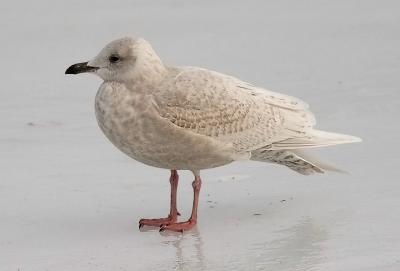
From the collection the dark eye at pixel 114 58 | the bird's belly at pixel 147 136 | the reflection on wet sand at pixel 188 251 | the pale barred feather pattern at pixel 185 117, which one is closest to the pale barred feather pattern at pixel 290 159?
the pale barred feather pattern at pixel 185 117

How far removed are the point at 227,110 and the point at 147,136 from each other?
633 millimetres

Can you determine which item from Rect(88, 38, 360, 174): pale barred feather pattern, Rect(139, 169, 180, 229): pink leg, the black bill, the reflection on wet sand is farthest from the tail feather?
the black bill

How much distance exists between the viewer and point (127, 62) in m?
8.35

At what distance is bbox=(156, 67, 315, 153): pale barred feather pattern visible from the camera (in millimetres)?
8258

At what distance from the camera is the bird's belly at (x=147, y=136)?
8.09 metres

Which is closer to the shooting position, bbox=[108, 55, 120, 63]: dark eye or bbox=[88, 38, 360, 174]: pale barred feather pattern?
bbox=[88, 38, 360, 174]: pale barred feather pattern

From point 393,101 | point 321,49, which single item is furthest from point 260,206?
point 321,49

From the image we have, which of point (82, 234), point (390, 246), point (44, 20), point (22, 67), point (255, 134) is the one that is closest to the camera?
point (390, 246)

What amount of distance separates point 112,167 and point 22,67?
3.06 metres

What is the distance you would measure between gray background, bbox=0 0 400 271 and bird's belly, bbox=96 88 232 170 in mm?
450

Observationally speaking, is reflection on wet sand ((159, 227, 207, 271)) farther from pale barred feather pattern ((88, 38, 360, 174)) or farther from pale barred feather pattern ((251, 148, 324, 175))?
pale barred feather pattern ((251, 148, 324, 175))

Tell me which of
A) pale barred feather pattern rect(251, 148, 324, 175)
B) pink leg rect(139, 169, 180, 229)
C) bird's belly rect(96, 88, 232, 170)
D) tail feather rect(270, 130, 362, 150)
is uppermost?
bird's belly rect(96, 88, 232, 170)

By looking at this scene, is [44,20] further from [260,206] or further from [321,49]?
[260,206]

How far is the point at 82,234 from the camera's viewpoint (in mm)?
8039
